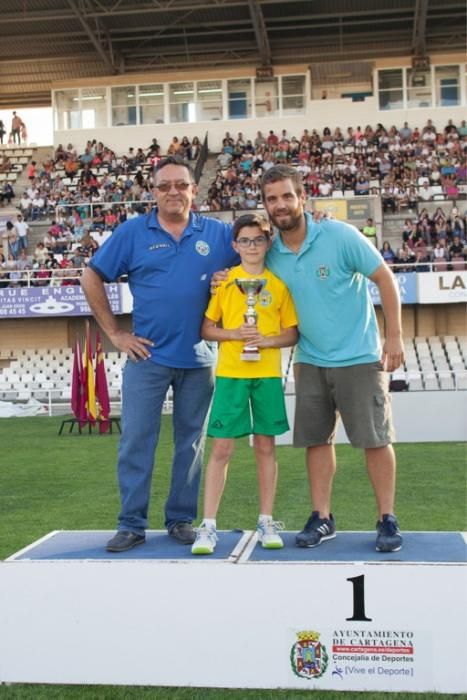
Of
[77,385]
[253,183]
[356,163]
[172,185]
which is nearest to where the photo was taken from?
[172,185]

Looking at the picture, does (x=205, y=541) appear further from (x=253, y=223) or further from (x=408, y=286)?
(x=408, y=286)

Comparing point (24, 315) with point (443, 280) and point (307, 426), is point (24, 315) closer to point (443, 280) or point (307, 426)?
point (443, 280)

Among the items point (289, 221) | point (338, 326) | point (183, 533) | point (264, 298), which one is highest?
point (289, 221)

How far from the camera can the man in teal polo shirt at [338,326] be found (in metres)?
4.71

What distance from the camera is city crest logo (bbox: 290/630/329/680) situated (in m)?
A: 4.16

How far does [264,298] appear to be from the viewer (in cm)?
482

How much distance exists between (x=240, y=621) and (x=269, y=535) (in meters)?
0.60

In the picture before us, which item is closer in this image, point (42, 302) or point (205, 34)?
point (42, 302)

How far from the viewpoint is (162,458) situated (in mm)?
14297

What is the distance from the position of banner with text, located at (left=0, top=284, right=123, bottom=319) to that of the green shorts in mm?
24976

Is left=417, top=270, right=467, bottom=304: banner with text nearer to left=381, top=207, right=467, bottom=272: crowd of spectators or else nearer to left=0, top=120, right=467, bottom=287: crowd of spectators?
left=381, top=207, right=467, bottom=272: crowd of spectators

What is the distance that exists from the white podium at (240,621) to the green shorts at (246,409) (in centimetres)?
66

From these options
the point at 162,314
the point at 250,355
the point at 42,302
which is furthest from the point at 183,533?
the point at 42,302

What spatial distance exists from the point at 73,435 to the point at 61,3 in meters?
20.7
